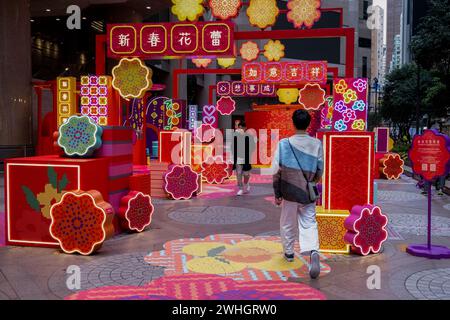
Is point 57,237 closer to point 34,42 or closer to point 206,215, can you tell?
point 206,215

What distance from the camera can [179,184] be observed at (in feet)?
36.7

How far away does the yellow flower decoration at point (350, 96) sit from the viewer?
6.62m

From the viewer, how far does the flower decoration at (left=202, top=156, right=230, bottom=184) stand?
1455 centimetres

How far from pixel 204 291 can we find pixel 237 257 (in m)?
1.41

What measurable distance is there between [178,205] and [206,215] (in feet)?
A: 4.75

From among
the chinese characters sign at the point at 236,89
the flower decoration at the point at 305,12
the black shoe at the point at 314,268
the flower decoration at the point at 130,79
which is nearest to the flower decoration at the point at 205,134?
the chinese characters sign at the point at 236,89

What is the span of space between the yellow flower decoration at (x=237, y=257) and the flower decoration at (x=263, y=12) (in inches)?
202

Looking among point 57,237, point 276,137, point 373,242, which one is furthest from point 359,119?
point 276,137

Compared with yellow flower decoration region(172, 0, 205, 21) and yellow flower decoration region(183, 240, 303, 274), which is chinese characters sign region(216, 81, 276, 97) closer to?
yellow flower decoration region(172, 0, 205, 21)

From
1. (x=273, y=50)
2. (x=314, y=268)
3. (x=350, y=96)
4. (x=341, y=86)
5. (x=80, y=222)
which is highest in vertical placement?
(x=273, y=50)

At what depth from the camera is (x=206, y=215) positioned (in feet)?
29.5

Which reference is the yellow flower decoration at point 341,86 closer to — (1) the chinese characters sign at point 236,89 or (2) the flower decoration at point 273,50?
(2) the flower decoration at point 273,50

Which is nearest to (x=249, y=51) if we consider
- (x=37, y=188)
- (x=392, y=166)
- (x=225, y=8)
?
(x=392, y=166)

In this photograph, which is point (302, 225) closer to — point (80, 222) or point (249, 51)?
point (80, 222)
